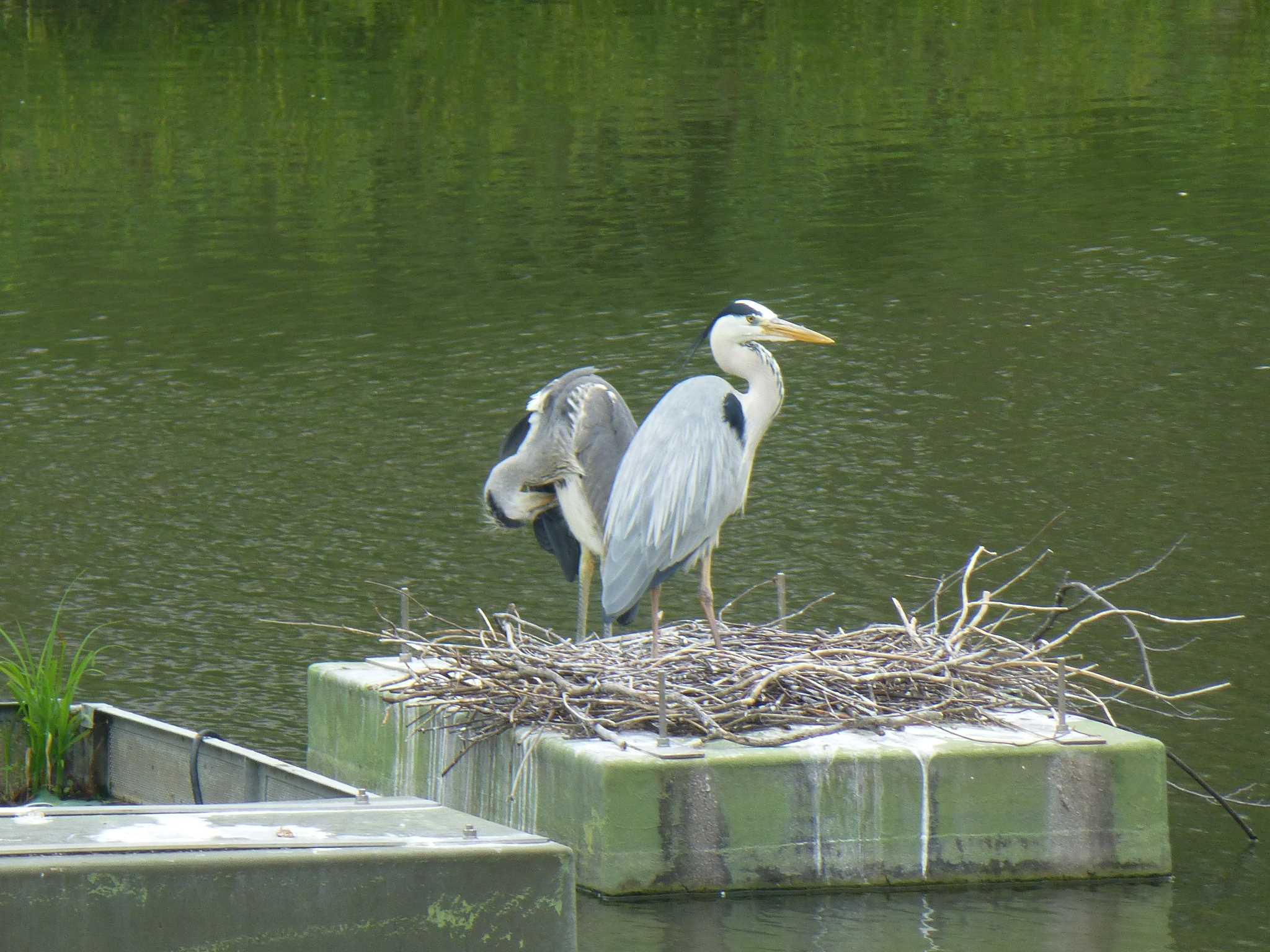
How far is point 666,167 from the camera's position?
23.3 m

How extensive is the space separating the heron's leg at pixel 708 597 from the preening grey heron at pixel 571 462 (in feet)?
2.79

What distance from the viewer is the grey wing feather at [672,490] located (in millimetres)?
7348

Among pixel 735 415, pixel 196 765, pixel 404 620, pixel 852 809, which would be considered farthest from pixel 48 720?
pixel 852 809

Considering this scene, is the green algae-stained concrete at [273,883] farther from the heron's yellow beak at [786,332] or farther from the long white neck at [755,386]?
the heron's yellow beak at [786,332]

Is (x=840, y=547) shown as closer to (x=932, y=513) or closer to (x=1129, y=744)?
(x=932, y=513)

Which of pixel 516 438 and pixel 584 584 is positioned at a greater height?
pixel 516 438

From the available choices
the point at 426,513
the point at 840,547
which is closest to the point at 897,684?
the point at 840,547

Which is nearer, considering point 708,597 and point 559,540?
point 708,597

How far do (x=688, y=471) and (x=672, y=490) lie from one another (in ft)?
0.27

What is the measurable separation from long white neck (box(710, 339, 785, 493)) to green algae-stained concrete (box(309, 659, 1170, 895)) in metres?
1.09

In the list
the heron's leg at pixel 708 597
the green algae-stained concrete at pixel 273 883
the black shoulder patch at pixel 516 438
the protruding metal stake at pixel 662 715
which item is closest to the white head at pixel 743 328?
the heron's leg at pixel 708 597

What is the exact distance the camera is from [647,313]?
1722 centimetres

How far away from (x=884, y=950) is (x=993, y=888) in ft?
2.11

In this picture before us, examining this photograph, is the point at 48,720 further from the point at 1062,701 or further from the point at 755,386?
the point at 1062,701
